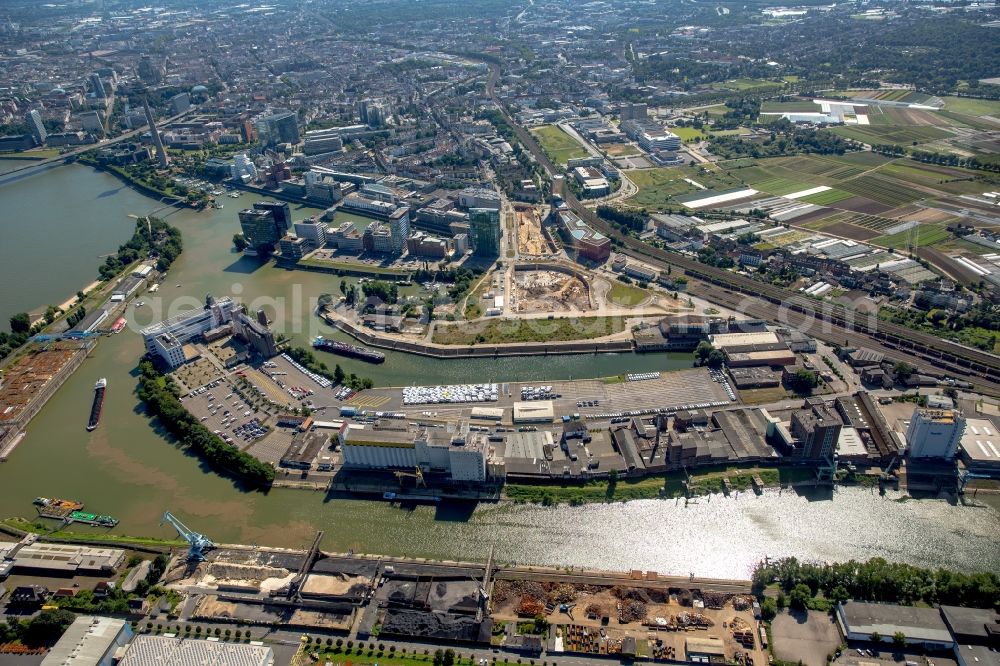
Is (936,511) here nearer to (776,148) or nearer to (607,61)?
(776,148)

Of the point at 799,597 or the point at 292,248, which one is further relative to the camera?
the point at 292,248

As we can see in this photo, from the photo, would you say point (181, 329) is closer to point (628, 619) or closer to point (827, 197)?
point (628, 619)

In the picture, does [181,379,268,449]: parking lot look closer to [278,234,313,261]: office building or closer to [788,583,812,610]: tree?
[278,234,313,261]: office building

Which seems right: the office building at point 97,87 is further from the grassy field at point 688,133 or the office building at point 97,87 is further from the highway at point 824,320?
the highway at point 824,320

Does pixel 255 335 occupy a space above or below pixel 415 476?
above

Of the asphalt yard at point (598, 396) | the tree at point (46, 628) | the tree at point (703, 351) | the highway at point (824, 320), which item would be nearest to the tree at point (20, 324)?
the asphalt yard at point (598, 396)

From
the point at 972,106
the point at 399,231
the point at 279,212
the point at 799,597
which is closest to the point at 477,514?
the point at 799,597
